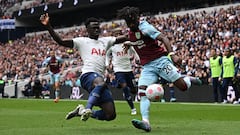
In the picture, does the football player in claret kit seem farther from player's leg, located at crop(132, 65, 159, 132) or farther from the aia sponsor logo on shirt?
the aia sponsor logo on shirt

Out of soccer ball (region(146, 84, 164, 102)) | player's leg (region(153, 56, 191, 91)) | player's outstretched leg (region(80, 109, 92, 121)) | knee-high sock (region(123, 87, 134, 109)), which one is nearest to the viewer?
player's outstretched leg (region(80, 109, 92, 121))

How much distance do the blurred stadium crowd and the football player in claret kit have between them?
6.91ft

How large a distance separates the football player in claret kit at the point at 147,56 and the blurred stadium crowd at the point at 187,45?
2.11 meters

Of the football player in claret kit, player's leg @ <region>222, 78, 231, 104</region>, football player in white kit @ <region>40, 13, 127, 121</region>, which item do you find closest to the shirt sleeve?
the football player in claret kit

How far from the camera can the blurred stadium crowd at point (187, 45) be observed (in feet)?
87.9

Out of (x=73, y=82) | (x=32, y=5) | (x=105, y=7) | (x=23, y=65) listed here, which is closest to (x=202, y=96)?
(x=73, y=82)

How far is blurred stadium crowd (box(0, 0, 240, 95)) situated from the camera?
26.8 metres

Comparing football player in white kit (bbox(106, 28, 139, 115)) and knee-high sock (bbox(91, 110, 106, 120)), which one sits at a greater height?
football player in white kit (bbox(106, 28, 139, 115))

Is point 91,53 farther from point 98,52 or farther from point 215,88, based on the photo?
point 215,88

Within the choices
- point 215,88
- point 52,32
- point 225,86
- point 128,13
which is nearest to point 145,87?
point 128,13

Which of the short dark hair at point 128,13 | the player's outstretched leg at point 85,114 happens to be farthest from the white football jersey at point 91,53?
the player's outstretched leg at point 85,114

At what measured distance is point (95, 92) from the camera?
976 centimetres

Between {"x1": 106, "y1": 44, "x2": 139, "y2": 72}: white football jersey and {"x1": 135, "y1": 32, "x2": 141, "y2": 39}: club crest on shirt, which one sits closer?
{"x1": 135, "y1": 32, "x2": 141, "y2": 39}: club crest on shirt

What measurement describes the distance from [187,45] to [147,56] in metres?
21.2
